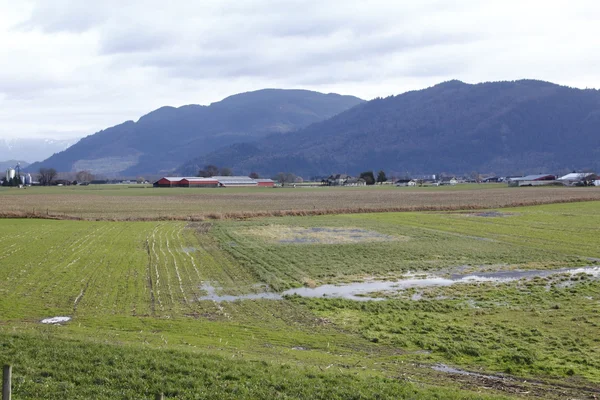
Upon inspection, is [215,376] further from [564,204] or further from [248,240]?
[564,204]

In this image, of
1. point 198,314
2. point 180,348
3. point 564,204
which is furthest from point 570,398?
point 564,204

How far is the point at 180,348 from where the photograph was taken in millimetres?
14422

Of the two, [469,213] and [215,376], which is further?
[469,213]

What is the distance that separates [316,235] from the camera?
46.9 m

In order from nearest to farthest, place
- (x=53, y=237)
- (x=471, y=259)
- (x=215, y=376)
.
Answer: (x=215, y=376) → (x=471, y=259) → (x=53, y=237)

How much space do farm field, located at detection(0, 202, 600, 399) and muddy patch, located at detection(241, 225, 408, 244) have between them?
1.54 feet

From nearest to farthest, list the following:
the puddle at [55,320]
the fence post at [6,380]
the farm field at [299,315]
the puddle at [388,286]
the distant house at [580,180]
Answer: the fence post at [6,380] < the farm field at [299,315] < the puddle at [55,320] < the puddle at [388,286] < the distant house at [580,180]

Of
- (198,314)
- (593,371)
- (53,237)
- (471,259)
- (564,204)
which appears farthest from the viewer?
(564,204)

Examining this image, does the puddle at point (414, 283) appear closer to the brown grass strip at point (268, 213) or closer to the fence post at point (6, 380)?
the fence post at point (6, 380)

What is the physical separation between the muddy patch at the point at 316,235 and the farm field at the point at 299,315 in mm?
470

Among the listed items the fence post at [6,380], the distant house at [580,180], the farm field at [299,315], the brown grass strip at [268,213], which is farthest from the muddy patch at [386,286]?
the distant house at [580,180]

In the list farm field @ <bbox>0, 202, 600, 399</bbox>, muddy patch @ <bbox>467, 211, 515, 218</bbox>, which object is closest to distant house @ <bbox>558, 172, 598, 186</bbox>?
muddy patch @ <bbox>467, 211, 515, 218</bbox>

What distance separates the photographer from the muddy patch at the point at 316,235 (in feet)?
142

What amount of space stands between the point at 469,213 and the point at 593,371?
57672 millimetres
